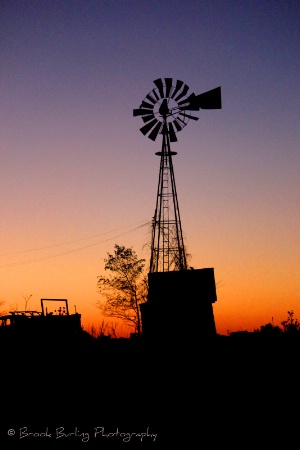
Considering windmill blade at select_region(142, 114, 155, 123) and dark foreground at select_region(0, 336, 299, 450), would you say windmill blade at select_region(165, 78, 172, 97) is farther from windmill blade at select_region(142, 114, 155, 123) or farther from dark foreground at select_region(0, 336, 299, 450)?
dark foreground at select_region(0, 336, 299, 450)

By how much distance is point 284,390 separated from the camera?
11.8 meters

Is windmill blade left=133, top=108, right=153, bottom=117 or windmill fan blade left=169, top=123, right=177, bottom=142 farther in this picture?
windmill blade left=133, top=108, right=153, bottom=117

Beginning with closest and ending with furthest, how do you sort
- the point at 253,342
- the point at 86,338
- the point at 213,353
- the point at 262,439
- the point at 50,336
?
the point at 262,439 → the point at 213,353 → the point at 253,342 → the point at 50,336 → the point at 86,338

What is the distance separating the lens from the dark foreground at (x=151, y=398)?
950 cm

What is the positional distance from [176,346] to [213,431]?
1305 cm

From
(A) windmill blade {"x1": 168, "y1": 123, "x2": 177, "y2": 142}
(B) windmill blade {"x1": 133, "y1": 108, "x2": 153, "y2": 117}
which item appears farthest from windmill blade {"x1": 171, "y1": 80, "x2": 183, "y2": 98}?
(A) windmill blade {"x1": 168, "y1": 123, "x2": 177, "y2": 142}

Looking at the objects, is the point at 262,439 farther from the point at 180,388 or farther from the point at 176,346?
the point at 176,346

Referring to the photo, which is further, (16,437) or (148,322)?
(148,322)

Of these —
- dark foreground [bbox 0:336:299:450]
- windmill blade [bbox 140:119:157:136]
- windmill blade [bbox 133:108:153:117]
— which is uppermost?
windmill blade [bbox 133:108:153:117]

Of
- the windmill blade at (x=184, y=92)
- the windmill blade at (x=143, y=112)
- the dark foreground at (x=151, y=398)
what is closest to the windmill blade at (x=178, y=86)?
the windmill blade at (x=184, y=92)

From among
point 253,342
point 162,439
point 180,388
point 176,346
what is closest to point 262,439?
point 162,439

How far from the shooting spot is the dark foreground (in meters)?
9.50

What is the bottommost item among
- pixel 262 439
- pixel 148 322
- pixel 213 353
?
pixel 262 439

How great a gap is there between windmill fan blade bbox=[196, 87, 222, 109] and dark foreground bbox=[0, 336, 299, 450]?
13.5 metres
